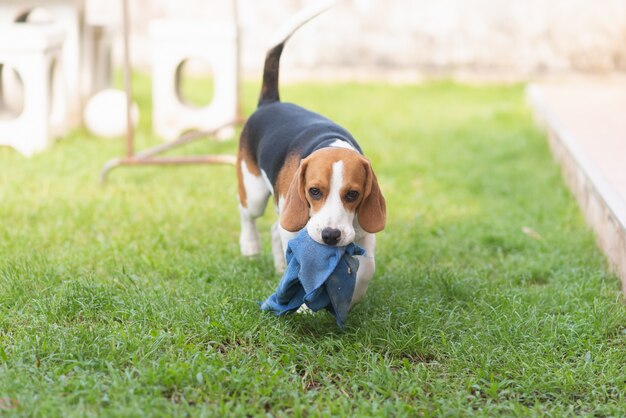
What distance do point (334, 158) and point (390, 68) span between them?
29.6 feet

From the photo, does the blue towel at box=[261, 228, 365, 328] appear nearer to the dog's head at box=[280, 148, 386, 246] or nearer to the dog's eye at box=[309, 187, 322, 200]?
the dog's head at box=[280, 148, 386, 246]

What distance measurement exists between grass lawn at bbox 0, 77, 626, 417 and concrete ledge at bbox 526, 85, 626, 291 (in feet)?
0.44

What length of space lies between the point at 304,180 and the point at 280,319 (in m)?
0.56

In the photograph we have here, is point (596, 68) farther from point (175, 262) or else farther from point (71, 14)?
point (175, 262)

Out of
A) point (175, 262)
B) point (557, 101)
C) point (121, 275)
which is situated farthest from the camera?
point (557, 101)

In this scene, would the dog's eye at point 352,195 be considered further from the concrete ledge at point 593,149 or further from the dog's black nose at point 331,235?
the concrete ledge at point 593,149

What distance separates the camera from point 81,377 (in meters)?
2.94

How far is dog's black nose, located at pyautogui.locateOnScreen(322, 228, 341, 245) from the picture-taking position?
327cm

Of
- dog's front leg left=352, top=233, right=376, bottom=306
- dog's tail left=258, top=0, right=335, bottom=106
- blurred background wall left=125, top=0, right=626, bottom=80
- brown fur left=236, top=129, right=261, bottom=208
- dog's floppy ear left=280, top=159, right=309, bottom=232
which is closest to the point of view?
dog's floppy ear left=280, top=159, right=309, bottom=232

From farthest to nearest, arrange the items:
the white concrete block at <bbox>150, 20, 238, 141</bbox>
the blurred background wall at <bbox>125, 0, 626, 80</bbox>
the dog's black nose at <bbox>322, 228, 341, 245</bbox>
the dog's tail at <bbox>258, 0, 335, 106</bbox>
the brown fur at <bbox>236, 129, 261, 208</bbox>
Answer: the blurred background wall at <bbox>125, 0, 626, 80</bbox> → the white concrete block at <bbox>150, 20, 238, 141</bbox> → the dog's tail at <bbox>258, 0, 335, 106</bbox> → the brown fur at <bbox>236, 129, 261, 208</bbox> → the dog's black nose at <bbox>322, 228, 341, 245</bbox>

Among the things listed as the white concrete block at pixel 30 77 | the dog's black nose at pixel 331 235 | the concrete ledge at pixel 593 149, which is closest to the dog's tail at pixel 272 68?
the dog's black nose at pixel 331 235

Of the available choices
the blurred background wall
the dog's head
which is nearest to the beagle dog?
the dog's head

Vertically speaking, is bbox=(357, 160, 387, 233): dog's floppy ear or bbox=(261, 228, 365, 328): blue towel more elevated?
bbox=(357, 160, 387, 233): dog's floppy ear

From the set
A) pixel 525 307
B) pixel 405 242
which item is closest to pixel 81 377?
pixel 525 307
